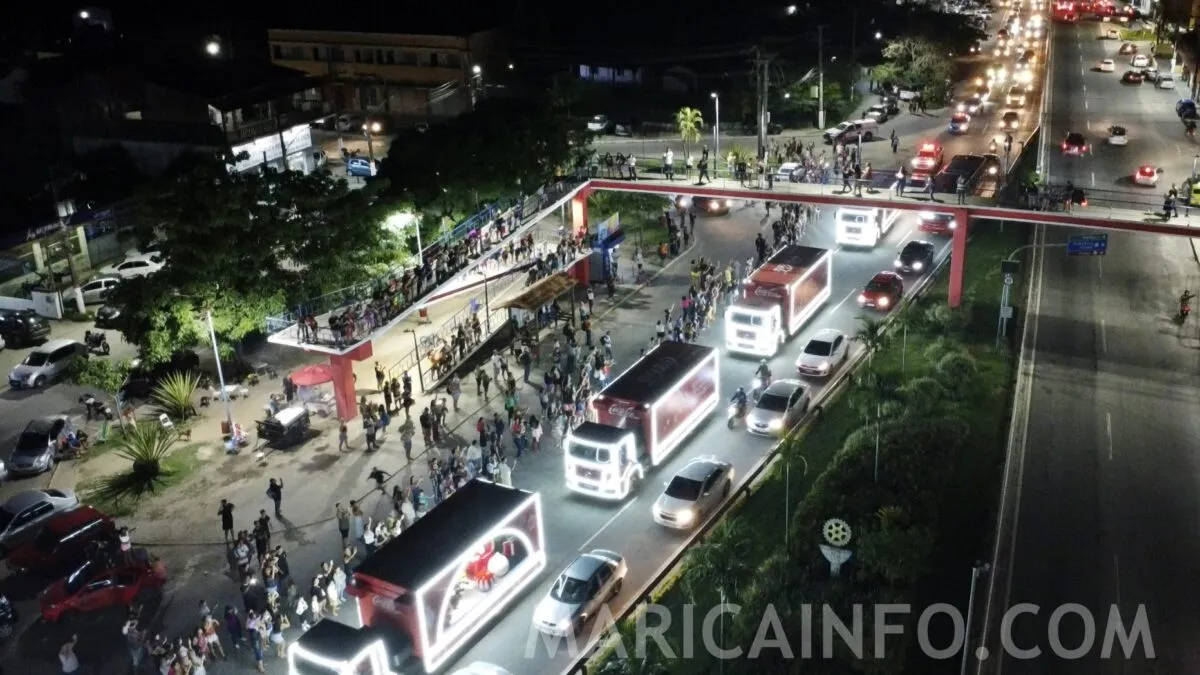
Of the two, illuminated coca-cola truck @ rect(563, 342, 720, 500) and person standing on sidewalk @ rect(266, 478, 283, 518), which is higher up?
illuminated coca-cola truck @ rect(563, 342, 720, 500)

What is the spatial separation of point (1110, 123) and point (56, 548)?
7247cm

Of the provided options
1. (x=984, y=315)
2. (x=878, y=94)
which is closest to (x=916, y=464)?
(x=984, y=315)

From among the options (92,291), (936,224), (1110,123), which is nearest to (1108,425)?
(936,224)

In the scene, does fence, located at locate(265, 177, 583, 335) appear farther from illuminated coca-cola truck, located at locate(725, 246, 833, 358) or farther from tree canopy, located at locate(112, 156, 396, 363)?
illuminated coca-cola truck, located at locate(725, 246, 833, 358)

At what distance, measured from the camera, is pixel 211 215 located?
37.3 m

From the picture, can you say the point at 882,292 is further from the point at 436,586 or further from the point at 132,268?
the point at 132,268

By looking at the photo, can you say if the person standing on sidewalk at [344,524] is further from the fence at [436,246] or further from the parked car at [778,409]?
the parked car at [778,409]

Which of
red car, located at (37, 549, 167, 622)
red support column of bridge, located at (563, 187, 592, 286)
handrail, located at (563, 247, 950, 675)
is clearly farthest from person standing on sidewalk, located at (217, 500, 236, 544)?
red support column of bridge, located at (563, 187, 592, 286)

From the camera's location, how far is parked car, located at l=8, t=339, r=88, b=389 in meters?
42.0

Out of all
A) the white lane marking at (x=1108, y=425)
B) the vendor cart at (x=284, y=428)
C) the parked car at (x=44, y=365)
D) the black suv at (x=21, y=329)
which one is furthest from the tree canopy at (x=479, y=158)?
the white lane marking at (x=1108, y=425)

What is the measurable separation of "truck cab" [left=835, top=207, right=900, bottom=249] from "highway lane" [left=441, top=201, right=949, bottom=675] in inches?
29.1

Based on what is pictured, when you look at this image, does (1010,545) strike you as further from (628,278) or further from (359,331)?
(628,278)

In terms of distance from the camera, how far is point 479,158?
153ft

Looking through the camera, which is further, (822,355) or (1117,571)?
(822,355)
